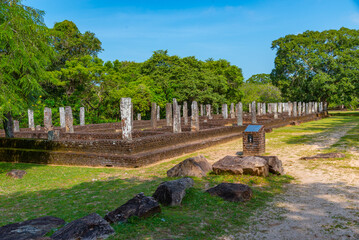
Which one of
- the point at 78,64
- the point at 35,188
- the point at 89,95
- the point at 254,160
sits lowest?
the point at 35,188

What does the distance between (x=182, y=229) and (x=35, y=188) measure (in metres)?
4.66

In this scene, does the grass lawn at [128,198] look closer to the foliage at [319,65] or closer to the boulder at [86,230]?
the boulder at [86,230]

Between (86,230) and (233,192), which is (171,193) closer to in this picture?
(233,192)

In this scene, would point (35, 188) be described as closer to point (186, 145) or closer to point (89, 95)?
point (186, 145)

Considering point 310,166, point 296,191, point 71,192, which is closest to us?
point 296,191

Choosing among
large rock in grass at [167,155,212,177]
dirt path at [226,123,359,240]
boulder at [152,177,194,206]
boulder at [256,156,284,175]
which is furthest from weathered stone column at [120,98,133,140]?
dirt path at [226,123,359,240]

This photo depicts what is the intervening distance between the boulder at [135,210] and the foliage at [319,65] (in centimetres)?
4037

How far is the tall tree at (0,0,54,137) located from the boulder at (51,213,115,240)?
16.8 feet

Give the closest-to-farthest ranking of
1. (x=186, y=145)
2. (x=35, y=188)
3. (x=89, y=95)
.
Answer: (x=35, y=188) < (x=186, y=145) < (x=89, y=95)

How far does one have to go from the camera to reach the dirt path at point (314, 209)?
424cm

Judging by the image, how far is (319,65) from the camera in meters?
42.2

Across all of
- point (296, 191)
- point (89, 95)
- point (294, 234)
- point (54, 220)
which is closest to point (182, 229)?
point (294, 234)

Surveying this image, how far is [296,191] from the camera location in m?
6.36

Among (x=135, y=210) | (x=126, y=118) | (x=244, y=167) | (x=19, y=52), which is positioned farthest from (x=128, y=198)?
(x=19, y=52)
